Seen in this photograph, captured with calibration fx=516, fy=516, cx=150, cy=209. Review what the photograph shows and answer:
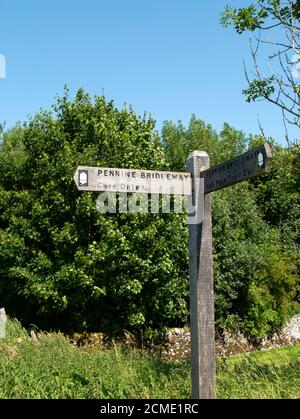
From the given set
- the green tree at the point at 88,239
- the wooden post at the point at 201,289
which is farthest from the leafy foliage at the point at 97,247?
the wooden post at the point at 201,289

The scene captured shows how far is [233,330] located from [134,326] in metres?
4.19

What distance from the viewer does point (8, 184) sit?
18594mm

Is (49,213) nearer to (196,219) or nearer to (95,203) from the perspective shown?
(95,203)

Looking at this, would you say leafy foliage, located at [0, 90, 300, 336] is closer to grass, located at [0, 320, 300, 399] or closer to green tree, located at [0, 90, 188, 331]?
green tree, located at [0, 90, 188, 331]

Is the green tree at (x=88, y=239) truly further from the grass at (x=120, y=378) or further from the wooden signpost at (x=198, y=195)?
Result: the wooden signpost at (x=198, y=195)

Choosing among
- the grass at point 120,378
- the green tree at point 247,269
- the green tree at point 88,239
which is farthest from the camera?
the green tree at point 247,269

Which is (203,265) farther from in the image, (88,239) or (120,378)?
(88,239)

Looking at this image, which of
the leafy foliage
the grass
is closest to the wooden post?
the grass

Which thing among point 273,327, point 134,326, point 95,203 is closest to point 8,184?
point 95,203

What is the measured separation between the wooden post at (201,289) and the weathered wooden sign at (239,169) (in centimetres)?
17

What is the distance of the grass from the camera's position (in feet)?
19.9

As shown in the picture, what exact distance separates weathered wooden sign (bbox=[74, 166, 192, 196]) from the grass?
91.9 inches

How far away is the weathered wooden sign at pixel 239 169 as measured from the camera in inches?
208

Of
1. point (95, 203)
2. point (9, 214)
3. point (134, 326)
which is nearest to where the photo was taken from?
point (95, 203)
